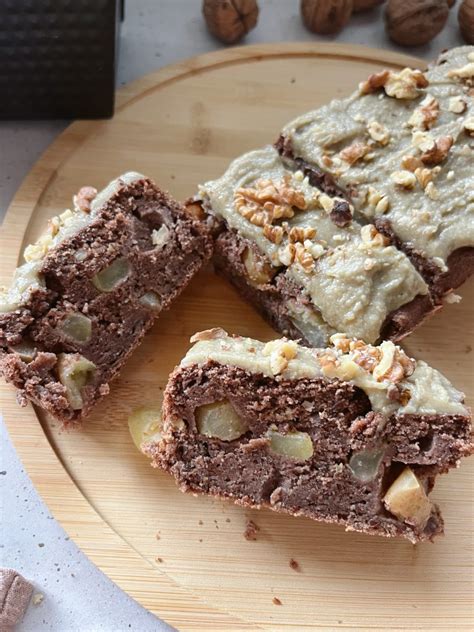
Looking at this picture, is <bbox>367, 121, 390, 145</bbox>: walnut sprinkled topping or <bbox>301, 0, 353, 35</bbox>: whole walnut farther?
<bbox>301, 0, 353, 35</bbox>: whole walnut

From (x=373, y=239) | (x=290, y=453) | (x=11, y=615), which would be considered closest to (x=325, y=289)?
(x=373, y=239)

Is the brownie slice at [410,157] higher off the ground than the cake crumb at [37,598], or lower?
higher

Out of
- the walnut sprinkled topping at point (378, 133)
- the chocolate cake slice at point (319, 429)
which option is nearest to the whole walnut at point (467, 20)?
the walnut sprinkled topping at point (378, 133)

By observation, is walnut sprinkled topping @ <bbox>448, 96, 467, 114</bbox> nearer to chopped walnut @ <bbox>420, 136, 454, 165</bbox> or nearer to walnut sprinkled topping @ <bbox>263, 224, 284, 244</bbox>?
chopped walnut @ <bbox>420, 136, 454, 165</bbox>

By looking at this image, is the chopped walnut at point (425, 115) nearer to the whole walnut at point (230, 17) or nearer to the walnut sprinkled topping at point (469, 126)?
the walnut sprinkled topping at point (469, 126)

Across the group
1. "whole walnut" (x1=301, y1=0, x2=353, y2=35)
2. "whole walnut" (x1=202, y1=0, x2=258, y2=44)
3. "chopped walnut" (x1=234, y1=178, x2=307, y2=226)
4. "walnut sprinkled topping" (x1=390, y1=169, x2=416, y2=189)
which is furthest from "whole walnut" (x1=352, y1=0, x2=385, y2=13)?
"chopped walnut" (x1=234, y1=178, x2=307, y2=226)

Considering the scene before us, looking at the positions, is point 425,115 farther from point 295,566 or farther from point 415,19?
point 295,566

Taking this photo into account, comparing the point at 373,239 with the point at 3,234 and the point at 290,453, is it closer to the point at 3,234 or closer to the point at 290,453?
the point at 290,453
